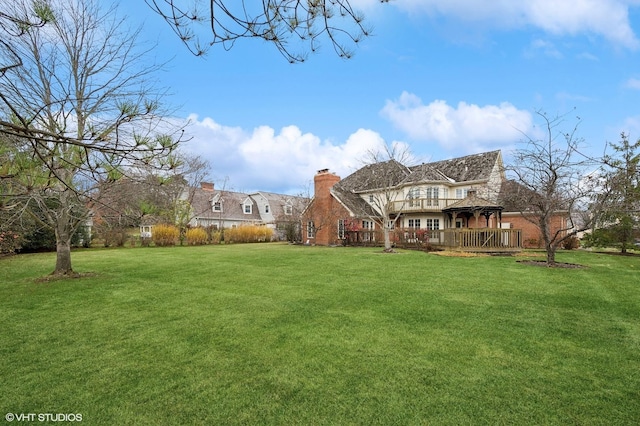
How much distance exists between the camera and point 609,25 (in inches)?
205

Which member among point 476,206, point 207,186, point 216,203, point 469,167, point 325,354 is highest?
point 207,186

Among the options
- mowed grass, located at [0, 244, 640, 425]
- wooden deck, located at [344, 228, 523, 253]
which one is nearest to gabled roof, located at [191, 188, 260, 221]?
wooden deck, located at [344, 228, 523, 253]

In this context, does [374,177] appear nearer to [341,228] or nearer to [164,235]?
[341,228]

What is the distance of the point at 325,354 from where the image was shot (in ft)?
15.0

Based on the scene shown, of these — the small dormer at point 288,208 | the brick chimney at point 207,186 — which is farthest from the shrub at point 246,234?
the brick chimney at point 207,186

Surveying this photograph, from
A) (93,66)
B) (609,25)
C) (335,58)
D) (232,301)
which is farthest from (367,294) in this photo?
(93,66)

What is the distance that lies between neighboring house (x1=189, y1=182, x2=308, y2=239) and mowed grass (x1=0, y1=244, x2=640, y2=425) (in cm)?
3018

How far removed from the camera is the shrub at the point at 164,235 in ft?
89.8

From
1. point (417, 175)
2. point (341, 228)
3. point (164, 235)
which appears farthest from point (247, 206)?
point (417, 175)

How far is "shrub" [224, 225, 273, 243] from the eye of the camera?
104 ft

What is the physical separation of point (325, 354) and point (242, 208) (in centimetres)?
4077

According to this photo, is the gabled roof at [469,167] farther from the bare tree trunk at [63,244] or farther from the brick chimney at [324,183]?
the bare tree trunk at [63,244]

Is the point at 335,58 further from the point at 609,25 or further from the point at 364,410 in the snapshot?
the point at 609,25

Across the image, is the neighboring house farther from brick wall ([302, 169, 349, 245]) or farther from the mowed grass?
the mowed grass
